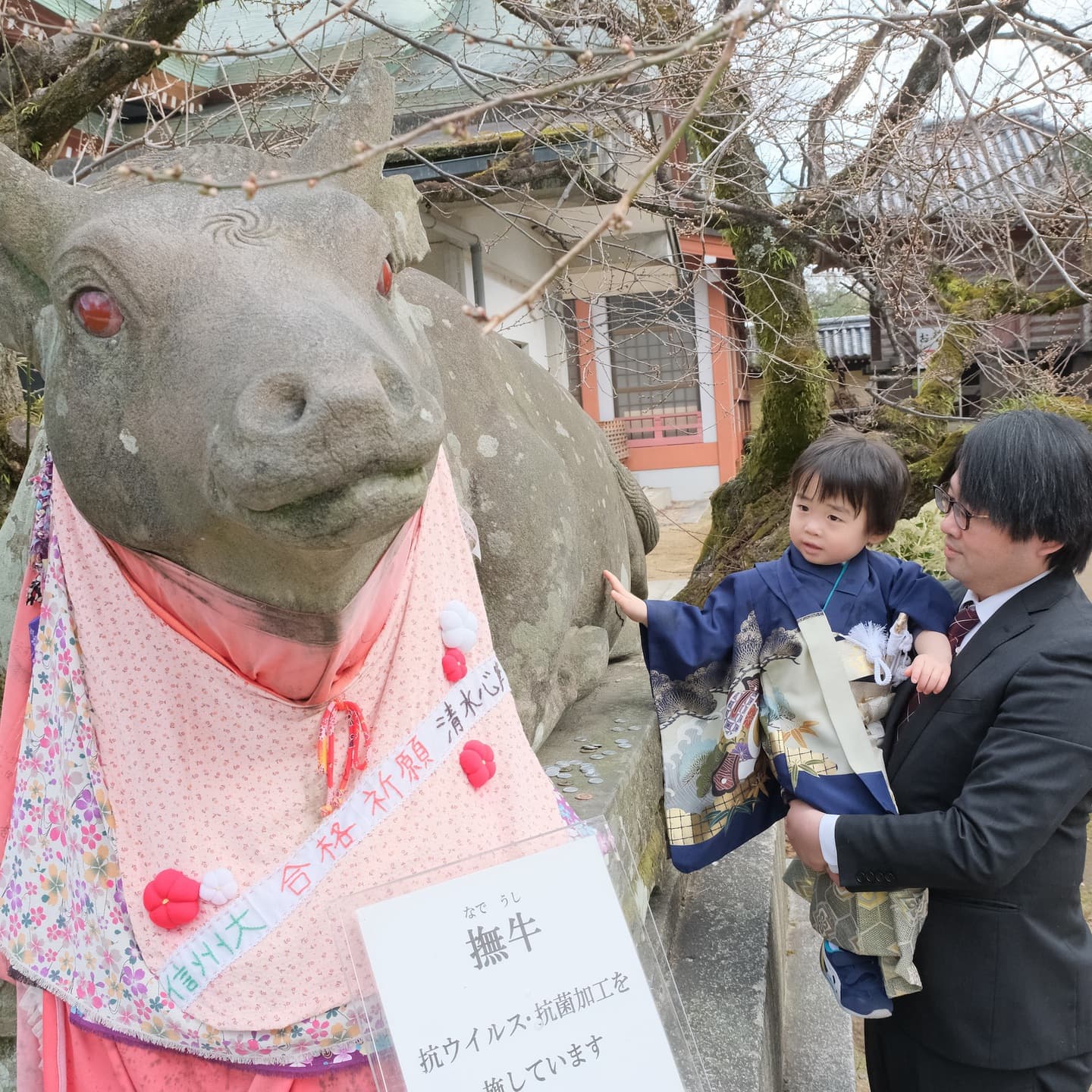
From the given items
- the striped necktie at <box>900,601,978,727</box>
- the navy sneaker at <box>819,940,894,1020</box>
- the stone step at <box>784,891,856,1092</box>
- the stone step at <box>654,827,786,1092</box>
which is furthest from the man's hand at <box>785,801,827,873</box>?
the stone step at <box>784,891,856,1092</box>

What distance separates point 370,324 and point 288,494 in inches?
14.6

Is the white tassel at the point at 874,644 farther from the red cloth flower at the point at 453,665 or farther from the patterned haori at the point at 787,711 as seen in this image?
the red cloth flower at the point at 453,665

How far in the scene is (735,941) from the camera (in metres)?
3.04

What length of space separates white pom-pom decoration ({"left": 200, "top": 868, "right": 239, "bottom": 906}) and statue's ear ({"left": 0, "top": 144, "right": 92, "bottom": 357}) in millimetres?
990

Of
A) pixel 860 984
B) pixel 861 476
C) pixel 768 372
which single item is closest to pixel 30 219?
pixel 861 476

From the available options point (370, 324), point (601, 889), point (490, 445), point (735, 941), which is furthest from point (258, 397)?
point (735, 941)

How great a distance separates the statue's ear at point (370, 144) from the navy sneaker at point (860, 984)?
182 cm

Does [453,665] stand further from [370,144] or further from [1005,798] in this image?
[1005,798]

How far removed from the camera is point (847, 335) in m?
21.4

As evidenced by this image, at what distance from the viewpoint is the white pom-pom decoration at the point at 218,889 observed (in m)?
1.52

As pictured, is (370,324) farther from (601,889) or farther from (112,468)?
(601,889)

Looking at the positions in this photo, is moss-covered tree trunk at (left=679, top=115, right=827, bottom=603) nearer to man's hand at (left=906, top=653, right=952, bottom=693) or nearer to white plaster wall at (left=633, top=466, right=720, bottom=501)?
man's hand at (left=906, top=653, right=952, bottom=693)

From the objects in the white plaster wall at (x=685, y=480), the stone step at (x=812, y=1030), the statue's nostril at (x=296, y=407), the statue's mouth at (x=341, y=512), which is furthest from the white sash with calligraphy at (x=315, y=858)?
the white plaster wall at (x=685, y=480)

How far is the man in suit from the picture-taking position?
193 cm
